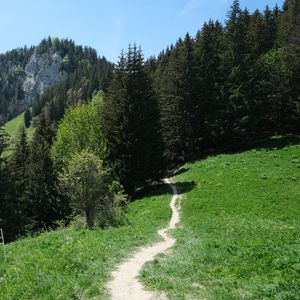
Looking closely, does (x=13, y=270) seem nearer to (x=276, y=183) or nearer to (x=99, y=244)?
(x=99, y=244)

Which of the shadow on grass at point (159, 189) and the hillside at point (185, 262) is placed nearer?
the hillside at point (185, 262)

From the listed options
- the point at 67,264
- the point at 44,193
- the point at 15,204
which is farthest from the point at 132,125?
the point at 67,264

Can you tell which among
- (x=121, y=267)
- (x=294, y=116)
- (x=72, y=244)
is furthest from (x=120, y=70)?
(x=121, y=267)

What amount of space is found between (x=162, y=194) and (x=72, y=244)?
22.4 m

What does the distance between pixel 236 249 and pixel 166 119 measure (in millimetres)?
46612

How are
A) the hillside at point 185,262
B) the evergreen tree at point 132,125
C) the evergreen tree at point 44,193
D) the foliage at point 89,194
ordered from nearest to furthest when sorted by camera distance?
the hillside at point 185,262, the foliage at point 89,194, the evergreen tree at point 132,125, the evergreen tree at point 44,193

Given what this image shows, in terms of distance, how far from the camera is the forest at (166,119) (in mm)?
A: 46531

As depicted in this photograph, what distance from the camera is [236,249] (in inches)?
577

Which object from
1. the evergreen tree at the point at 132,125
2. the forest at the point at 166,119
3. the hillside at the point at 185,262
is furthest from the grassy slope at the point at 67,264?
the evergreen tree at the point at 132,125

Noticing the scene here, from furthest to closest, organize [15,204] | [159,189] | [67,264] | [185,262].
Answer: [159,189]
[15,204]
[67,264]
[185,262]

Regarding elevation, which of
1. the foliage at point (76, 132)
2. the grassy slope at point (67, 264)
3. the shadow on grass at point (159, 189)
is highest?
the foliage at point (76, 132)

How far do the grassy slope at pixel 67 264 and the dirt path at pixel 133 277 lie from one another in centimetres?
35

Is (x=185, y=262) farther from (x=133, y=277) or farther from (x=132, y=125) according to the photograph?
(x=132, y=125)

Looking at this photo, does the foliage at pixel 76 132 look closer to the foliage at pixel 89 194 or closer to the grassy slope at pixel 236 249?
the grassy slope at pixel 236 249
